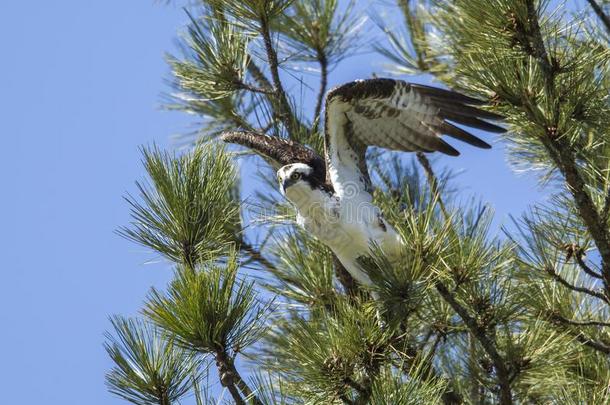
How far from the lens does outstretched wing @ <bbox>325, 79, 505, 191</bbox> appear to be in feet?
12.6

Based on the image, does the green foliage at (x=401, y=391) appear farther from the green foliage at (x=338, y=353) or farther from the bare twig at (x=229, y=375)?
the bare twig at (x=229, y=375)

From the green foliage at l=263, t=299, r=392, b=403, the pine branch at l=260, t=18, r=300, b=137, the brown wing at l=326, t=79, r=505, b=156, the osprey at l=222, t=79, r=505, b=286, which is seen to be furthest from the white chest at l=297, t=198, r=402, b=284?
the green foliage at l=263, t=299, r=392, b=403

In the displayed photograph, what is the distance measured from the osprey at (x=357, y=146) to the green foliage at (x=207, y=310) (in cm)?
76

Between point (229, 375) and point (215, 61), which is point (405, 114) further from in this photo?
point (229, 375)

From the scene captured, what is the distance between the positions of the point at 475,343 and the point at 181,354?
1.18 meters

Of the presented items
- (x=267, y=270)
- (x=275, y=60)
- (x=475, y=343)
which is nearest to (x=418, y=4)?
(x=275, y=60)

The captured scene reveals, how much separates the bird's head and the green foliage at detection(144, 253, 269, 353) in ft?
2.76

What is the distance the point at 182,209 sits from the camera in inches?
130

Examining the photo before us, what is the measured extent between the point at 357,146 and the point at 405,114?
0.22 m

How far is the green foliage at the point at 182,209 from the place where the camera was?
3293mm

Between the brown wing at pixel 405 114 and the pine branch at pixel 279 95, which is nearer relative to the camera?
the brown wing at pixel 405 114

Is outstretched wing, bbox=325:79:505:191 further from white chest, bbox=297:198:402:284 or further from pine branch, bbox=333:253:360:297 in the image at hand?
pine branch, bbox=333:253:360:297

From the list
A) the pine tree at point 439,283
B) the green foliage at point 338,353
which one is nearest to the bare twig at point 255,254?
the pine tree at point 439,283

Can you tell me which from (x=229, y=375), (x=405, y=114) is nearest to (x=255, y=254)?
(x=405, y=114)
